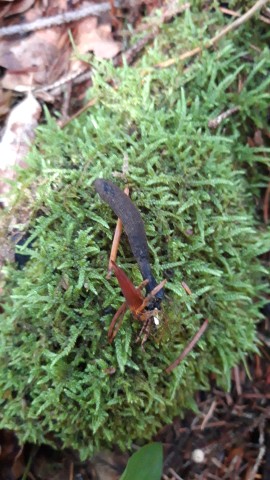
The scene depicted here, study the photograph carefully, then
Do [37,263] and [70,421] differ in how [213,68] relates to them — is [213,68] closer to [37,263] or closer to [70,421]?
[37,263]

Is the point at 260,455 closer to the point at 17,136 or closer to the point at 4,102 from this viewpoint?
the point at 17,136

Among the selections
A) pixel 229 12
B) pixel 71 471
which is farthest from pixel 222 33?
pixel 71 471

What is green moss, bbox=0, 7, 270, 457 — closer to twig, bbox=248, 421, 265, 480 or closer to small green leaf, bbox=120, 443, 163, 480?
small green leaf, bbox=120, 443, 163, 480

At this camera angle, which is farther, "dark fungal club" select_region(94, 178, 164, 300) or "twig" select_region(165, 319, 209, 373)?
"twig" select_region(165, 319, 209, 373)

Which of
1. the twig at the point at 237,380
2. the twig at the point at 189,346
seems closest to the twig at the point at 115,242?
the twig at the point at 189,346

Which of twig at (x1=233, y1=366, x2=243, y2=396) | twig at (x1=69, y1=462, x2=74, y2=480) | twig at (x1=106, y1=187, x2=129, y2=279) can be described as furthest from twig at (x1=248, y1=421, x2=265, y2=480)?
twig at (x1=106, y1=187, x2=129, y2=279)

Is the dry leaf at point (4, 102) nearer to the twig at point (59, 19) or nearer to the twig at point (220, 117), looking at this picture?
the twig at point (59, 19)
